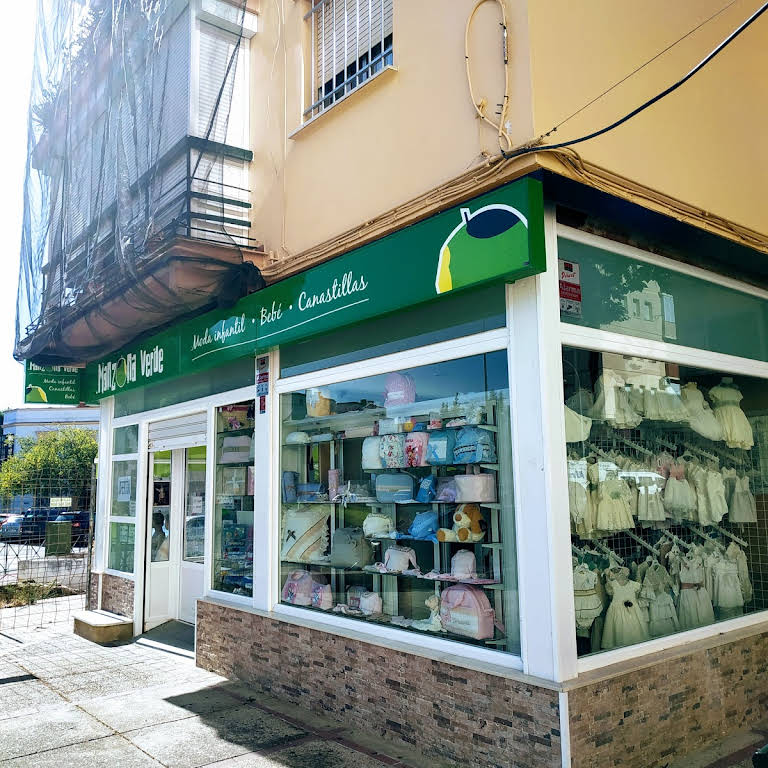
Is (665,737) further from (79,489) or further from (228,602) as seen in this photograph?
(79,489)

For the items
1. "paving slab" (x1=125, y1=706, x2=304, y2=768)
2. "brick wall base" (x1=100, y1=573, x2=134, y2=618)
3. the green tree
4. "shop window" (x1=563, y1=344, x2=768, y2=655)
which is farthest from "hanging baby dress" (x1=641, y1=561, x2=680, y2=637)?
the green tree

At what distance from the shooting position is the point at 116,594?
10.0 meters

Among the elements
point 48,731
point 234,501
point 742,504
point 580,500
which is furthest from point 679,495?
point 48,731

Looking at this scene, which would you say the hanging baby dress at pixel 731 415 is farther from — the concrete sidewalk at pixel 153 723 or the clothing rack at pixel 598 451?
the concrete sidewalk at pixel 153 723

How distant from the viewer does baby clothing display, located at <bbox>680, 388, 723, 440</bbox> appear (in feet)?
18.9

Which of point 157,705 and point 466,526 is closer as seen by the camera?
point 466,526

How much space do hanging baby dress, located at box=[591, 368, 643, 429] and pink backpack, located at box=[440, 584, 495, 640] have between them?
1.49 m

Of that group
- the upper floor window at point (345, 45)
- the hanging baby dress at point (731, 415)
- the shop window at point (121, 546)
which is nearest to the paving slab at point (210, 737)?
the hanging baby dress at point (731, 415)

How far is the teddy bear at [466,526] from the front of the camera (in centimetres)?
507

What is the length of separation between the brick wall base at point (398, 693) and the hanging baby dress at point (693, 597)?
1.76 metres

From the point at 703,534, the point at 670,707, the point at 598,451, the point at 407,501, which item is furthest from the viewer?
the point at 703,534

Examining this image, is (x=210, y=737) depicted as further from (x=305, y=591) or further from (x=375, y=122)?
(x=375, y=122)

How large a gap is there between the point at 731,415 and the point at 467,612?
9.51 ft

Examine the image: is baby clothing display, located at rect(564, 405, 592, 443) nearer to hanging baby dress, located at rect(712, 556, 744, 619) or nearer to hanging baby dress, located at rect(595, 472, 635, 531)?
hanging baby dress, located at rect(595, 472, 635, 531)
